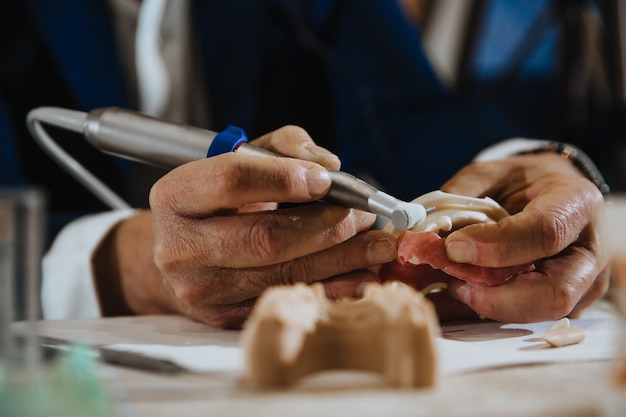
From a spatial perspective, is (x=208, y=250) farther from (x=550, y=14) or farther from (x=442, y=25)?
(x=442, y=25)

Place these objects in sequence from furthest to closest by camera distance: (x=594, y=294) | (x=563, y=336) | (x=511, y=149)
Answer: (x=511, y=149)
(x=594, y=294)
(x=563, y=336)

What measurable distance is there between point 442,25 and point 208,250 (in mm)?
1330

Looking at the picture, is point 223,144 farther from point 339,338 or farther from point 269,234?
point 339,338

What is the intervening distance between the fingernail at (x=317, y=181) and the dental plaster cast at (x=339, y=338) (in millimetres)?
79

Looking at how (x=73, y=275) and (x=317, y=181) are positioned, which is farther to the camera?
(x=73, y=275)

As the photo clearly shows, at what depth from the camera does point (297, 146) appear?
0.44m

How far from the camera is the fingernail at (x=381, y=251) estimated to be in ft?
1.39

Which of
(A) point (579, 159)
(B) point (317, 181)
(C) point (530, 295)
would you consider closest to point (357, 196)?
(B) point (317, 181)

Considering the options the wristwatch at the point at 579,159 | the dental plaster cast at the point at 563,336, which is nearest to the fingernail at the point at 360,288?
the dental plaster cast at the point at 563,336

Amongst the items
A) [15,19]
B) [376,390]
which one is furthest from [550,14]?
[376,390]

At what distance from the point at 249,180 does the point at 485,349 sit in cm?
15

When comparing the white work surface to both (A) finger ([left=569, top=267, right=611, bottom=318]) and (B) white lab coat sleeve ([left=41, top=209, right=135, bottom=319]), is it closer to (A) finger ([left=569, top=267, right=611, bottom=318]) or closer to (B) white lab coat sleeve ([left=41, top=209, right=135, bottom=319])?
(A) finger ([left=569, top=267, right=611, bottom=318])

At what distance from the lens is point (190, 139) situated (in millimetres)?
444

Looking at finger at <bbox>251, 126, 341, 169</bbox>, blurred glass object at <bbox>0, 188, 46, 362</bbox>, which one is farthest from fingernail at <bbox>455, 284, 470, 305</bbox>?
blurred glass object at <bbox>0, 188, 46, 362</bbox>
